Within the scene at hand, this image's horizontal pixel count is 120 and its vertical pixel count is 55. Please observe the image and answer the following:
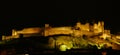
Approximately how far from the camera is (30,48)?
6875 cm

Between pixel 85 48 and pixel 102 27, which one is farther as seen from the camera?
pixel 102 27

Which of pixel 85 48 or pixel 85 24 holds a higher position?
pixel 85 24

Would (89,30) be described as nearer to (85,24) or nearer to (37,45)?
(85,24)

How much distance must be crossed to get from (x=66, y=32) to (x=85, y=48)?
17975 mm

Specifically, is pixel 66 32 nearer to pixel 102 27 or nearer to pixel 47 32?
pixel 47 32

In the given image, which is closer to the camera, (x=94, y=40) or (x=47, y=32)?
(x=94, y=40)

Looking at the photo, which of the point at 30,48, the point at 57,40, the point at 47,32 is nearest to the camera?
the point at 30,48

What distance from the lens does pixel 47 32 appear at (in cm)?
8862

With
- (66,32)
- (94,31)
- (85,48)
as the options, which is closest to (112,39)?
→ (94,31)

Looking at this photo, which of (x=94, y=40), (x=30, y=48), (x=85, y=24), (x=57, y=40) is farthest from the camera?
(x=85, y=24)

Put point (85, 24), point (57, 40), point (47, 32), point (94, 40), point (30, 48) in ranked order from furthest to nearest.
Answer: point (85, 24)
point (47, 32)
point (94, 40)
point (57, 40)
point (30, 48)

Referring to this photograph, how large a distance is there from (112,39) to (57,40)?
1980 centimetres

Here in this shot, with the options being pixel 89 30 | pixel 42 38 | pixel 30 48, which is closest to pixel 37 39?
pixel 42 38

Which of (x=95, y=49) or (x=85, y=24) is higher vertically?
(x=85, y=24)
